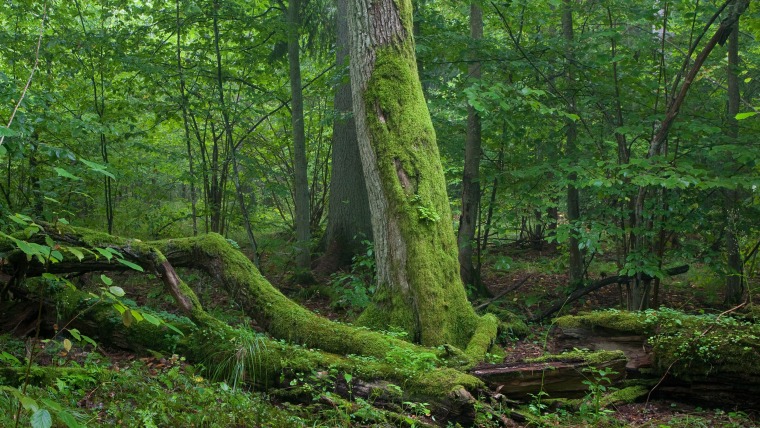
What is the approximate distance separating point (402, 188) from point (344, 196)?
4.38 m

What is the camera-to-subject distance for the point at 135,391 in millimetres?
3430

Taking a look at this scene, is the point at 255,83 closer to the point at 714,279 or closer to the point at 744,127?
the point at 744,127

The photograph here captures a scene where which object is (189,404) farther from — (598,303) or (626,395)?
(598,303)

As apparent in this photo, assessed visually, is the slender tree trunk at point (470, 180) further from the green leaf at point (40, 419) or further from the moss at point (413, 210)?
the green leaf at point (40, 419)

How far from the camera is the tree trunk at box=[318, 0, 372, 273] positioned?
969 centimetres

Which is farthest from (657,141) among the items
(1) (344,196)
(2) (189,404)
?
(2) (189,404)

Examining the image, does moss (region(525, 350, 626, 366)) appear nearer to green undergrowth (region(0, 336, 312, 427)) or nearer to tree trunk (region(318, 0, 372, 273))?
green undergrowth (region(0, 336, 312, 427))

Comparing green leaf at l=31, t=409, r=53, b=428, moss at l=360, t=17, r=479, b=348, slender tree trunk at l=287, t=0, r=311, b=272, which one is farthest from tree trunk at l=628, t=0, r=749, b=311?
green leaf at l=31, t=409, r=53, b=428

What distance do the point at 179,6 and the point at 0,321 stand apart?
19.9 feet

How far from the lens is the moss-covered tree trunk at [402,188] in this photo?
17.5ft

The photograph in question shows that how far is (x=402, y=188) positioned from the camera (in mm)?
5539

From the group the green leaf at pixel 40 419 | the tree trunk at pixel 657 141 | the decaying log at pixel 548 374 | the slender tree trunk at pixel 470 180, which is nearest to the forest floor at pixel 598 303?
the decaying log at pixel 548 374

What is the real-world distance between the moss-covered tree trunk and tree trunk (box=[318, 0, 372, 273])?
12.8ft

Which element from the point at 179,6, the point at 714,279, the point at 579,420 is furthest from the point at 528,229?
the point at 579,420
